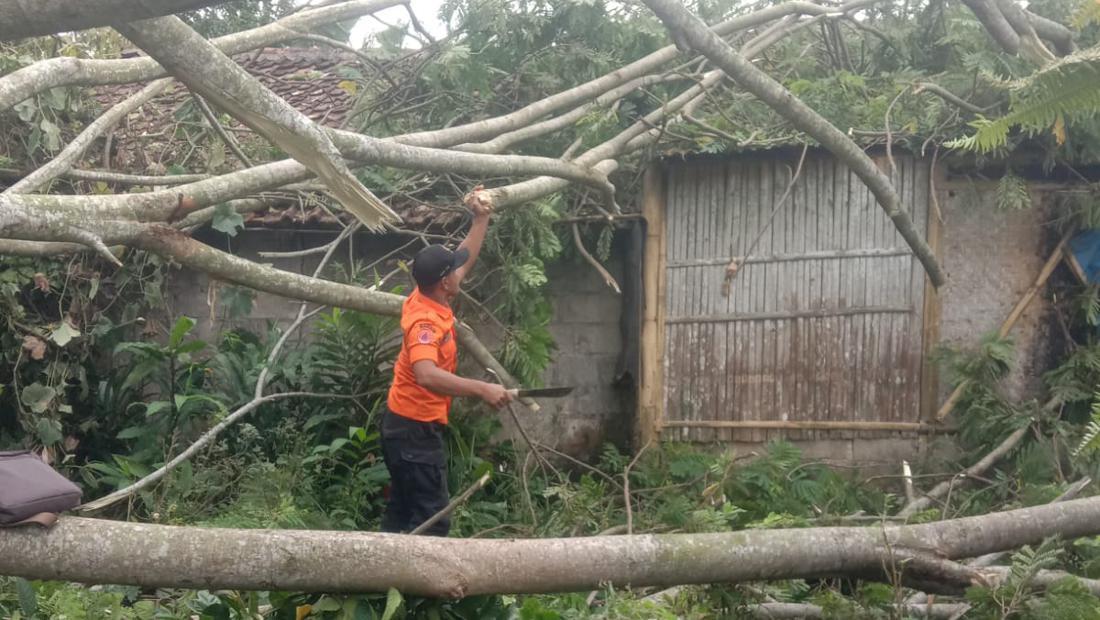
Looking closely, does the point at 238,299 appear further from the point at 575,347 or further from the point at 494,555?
the point at 494,555

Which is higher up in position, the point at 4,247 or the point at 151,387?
the point at 4,247

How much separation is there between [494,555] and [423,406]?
179 centimetres

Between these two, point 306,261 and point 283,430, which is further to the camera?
point 306,261

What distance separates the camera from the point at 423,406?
5.24 meters

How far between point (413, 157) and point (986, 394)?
4209mm

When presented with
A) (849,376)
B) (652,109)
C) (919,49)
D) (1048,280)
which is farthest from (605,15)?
(1048,280)

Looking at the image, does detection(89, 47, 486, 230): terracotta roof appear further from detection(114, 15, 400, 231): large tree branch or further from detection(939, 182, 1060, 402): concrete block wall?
detection(114, 15, 400, 231): large tree branch

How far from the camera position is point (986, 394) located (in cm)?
670

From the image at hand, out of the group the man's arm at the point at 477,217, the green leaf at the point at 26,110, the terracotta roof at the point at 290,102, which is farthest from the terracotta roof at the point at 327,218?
the man's arm at the point at 477,217

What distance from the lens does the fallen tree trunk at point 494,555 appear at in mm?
3197

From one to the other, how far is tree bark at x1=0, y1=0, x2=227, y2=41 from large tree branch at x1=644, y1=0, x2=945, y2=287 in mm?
2544

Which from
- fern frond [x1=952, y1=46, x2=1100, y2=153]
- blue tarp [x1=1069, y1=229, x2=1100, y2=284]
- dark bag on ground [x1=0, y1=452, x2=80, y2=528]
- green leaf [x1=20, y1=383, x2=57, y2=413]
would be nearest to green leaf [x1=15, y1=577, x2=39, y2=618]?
dark bag on ground [x1=0, y1=452, x2=80, y2=528]

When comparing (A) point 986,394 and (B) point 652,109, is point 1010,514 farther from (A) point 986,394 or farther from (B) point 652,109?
(B) point 652,109

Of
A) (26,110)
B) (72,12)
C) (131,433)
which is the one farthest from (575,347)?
(72,12)
